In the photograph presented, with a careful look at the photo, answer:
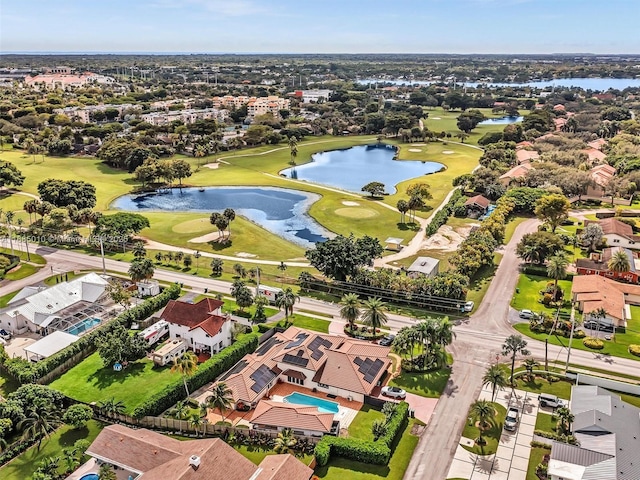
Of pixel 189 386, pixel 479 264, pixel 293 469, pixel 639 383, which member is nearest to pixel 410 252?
pixel 479 264

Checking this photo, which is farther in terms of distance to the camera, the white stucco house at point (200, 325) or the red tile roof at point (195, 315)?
the red tile roof at point (195, 315)

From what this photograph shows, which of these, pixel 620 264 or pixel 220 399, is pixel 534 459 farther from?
pixel 620 264

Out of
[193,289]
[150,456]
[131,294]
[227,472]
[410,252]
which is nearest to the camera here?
[227,472]

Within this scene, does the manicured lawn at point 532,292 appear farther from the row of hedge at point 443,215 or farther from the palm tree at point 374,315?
the row of hedge at point 443,215

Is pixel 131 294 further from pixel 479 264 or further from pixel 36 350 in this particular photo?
pixel 479 264

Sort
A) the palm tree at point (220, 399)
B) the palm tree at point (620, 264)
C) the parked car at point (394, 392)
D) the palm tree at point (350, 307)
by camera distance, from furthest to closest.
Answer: the palm tree at point (620, 264)
the palm tree at point (350, 307)
the parked car at point (394, 392)
the palm tree at point (220, 399)

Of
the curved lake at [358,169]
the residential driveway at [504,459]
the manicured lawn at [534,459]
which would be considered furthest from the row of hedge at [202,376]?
the curved lake at [358,169]

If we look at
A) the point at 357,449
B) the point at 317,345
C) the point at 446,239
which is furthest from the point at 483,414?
the point at 446,239

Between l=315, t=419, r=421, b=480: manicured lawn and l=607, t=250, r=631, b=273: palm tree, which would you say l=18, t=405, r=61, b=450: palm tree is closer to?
l=315, t=419, r=421, b=480: manicured lawn
